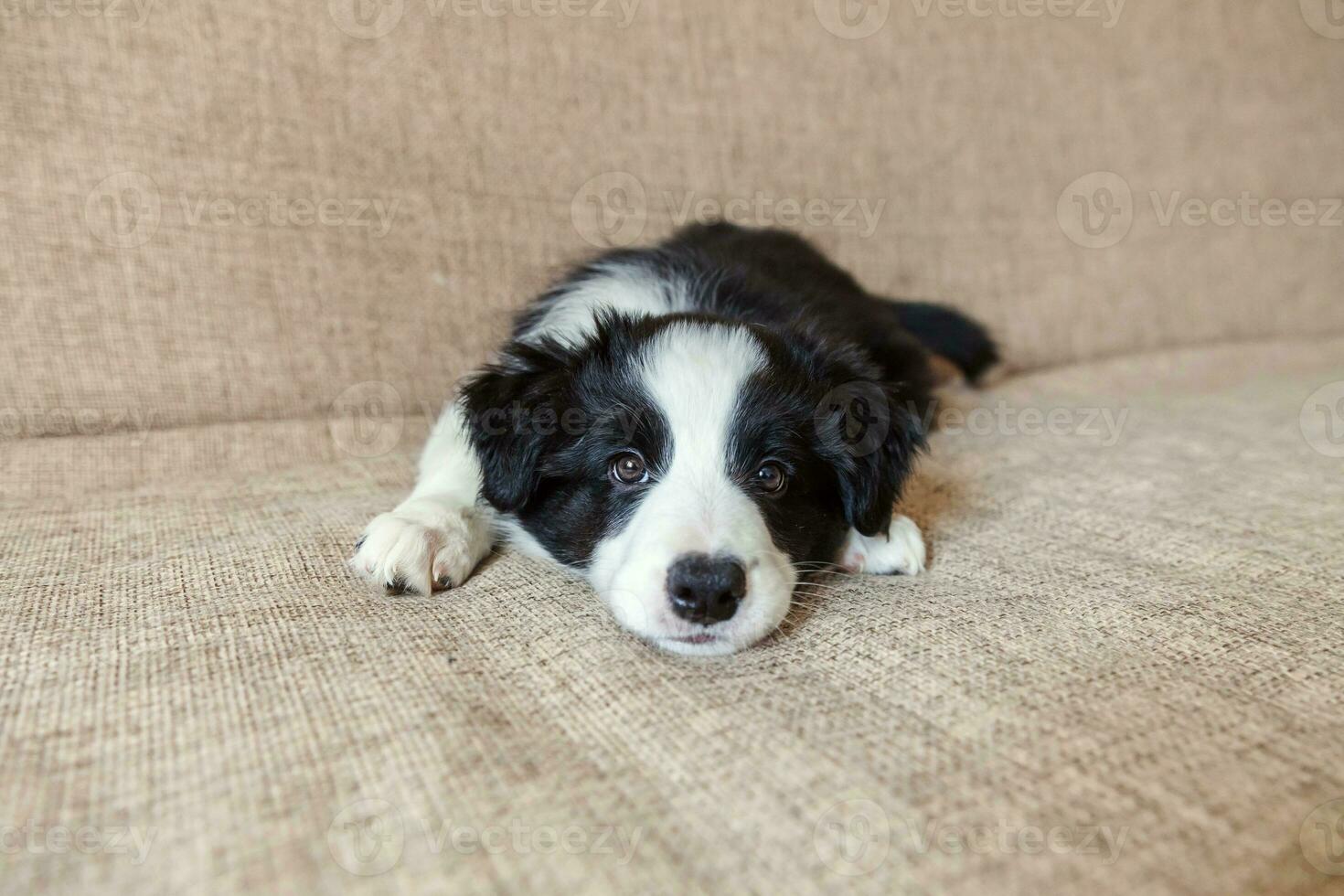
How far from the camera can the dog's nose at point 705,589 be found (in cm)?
120

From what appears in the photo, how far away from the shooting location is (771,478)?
1.50m

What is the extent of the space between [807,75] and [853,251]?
0.53 meters

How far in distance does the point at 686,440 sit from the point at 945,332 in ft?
5.25

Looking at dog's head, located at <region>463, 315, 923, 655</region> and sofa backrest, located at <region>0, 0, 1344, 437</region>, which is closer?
dog's head, located at <region>463, 315, 923, 655</region>

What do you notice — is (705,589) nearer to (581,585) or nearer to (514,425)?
(581,585)

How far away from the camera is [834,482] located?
157 centimetres

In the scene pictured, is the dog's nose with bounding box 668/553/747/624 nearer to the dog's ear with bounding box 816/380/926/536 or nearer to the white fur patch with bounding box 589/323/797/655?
the white fur patch with bounding box 589/323/797/655

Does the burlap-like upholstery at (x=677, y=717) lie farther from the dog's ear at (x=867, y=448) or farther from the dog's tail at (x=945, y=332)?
the dog's tail at (x=945, y=332)

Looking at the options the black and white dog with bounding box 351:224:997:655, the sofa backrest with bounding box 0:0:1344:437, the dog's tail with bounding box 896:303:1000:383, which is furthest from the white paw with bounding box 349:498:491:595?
the dog's tail with bounding box 896:303:1000:383

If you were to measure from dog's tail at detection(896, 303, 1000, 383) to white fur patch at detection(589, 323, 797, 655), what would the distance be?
4.47ft

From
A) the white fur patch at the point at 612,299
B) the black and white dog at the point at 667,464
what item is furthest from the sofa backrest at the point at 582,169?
the black and white dog at the point at 667,464

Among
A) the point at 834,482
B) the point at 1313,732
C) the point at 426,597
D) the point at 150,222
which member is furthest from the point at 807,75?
the point at 1313,732

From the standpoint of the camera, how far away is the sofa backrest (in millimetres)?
1953

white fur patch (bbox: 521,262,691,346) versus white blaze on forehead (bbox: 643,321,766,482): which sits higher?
white fur patch (bbox: 521,262,691,346)
